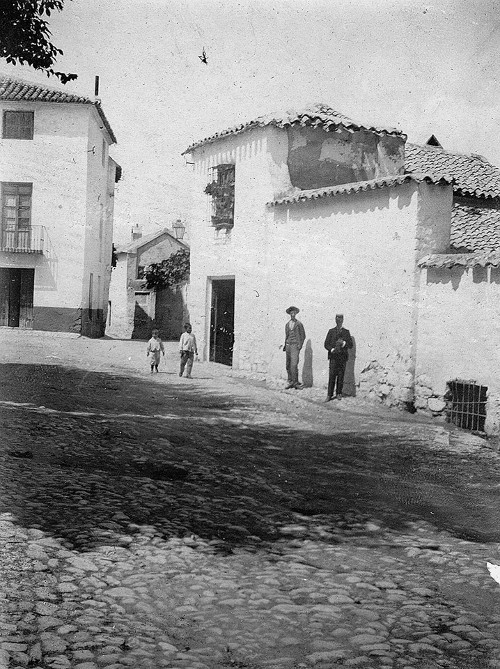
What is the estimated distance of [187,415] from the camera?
9.80 meters

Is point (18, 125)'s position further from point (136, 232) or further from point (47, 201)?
point (136, 232)

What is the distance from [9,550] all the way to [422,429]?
22.4 ft

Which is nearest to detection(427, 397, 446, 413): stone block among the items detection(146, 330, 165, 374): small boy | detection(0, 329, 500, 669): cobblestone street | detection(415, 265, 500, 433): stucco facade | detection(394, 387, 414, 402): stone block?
detection(415, 265, 500, 433): stucco facade

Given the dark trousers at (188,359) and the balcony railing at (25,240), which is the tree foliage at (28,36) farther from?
the balcony railing at (25,240)

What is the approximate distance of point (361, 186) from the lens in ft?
39.4

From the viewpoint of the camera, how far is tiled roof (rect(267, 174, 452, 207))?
36.4 feet

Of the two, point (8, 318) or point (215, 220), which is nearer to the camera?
point (215, 220)

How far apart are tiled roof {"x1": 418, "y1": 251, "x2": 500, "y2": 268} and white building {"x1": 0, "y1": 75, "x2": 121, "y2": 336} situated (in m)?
14.2

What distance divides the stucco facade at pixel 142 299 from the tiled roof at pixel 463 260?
72.8ft

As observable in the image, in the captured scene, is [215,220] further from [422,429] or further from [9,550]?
[9,550]

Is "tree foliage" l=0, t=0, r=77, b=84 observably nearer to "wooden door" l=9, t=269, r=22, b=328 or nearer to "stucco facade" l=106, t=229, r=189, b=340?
"wooden door" l=9, t=269, r=22, b=328

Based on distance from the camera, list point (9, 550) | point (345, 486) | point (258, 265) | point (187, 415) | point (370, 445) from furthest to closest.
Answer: point (258, 265)
point (187, 415)
point (370, 445)
point (345, 486)
point (9, 550)

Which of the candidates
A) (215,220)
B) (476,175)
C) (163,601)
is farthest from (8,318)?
(163,601)

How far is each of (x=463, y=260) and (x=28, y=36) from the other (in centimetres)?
654
